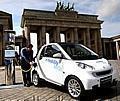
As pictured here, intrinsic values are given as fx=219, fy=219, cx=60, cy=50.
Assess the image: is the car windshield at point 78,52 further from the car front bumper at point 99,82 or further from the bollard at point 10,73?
the bollard at point 10,73

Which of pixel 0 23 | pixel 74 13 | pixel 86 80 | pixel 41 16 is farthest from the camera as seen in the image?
A: pixel 74 13

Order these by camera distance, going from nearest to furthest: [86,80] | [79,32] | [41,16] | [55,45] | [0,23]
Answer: [86,80], [55,45], [0,23], [41,16], [79,32]

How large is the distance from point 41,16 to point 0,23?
11059 millimetres

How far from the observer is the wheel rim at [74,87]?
646cm

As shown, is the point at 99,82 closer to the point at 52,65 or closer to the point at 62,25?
the point at 52,65

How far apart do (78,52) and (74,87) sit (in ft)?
5.23

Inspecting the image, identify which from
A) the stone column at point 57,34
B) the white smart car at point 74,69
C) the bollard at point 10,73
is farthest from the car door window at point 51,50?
the stone column at point 57,34

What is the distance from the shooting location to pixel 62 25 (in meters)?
57.9

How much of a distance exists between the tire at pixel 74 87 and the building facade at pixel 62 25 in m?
46.6

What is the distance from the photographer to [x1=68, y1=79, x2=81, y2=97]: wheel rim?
21.2 ft

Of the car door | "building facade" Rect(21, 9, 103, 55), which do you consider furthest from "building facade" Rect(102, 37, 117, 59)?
the car door

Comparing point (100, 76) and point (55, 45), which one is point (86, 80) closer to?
point (100, 76)

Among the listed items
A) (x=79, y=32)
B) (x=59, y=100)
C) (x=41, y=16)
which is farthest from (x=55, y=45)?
(x=79, y=32)

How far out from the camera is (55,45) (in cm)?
801
